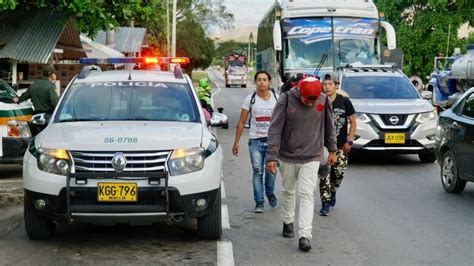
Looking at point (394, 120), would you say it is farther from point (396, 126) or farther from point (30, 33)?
point (30, 33)

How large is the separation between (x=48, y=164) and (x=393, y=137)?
770 cm

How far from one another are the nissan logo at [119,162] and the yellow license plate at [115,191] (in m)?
0.15

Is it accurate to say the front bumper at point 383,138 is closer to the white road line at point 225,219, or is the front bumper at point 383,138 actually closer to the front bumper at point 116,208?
the white road line at point 225,219

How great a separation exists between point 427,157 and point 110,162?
8.41m

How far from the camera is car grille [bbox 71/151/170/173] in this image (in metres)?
6.57

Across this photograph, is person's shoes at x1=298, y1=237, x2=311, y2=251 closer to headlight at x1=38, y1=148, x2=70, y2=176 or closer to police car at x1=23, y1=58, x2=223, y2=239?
police car at x1=23, y1=58, x2=223, y2=239

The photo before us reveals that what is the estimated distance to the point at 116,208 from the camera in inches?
255

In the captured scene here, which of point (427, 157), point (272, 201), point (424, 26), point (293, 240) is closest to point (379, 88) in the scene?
point (427, 157)

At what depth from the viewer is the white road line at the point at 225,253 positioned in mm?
6520

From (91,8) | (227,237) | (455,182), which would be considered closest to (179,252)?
(227,237)

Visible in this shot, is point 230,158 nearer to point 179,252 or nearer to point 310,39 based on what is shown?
point 310,39

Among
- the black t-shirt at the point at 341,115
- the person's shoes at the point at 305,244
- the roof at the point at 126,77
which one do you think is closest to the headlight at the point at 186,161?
the person's shoes at the point at 305,244

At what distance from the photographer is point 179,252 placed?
22.6 feet

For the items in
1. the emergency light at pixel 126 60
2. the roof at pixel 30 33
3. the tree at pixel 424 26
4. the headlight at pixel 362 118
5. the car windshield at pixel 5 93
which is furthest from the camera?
the tree at pixel 424 26
